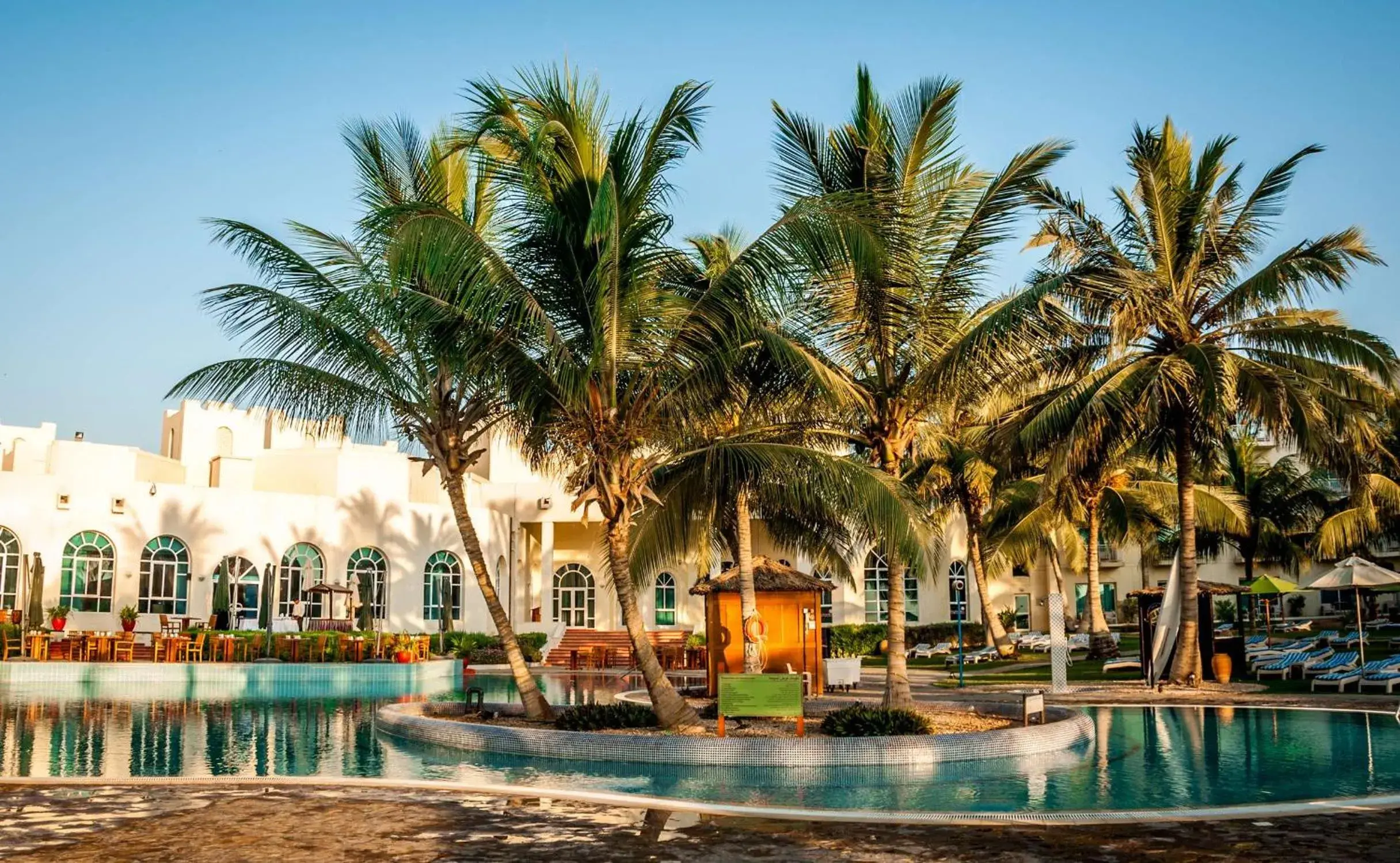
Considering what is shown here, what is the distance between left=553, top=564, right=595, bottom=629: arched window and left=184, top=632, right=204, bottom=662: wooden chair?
1575cm

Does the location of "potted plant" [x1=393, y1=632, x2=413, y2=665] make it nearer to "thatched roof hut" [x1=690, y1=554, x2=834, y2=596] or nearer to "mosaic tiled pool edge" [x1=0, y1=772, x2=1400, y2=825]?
"thatched roof hut" [x1=690, y1=554, x2=834, y2=596]

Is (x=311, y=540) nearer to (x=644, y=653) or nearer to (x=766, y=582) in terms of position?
(x=766, y=582)

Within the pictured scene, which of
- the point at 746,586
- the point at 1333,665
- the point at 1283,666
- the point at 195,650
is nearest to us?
the point at 746,586

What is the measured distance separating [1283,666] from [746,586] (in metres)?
10.1

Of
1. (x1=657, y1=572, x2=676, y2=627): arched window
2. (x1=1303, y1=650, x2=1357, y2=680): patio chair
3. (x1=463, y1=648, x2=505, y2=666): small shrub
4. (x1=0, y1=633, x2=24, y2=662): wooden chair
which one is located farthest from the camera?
(x1=657, y1=572, x2=676, y2=627): arched window

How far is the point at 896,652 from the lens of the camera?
41.5 ft

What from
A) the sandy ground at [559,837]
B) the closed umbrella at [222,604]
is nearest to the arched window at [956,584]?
the closed umbrella at [222,604]

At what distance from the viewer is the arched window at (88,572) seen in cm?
2961

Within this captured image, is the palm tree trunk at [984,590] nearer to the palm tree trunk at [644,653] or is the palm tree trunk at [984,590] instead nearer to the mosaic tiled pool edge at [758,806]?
the palm tree trunk at [644,653]

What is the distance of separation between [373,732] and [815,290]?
7.24 m

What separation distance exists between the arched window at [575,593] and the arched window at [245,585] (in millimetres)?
10146

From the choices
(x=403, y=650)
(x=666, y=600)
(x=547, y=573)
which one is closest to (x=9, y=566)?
(x=403, y=650)

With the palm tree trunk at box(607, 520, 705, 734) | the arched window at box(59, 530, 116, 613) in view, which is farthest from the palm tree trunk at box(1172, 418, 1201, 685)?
the arched window at box(59, 530, 116, 613)

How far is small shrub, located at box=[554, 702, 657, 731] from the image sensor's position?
12.3m
